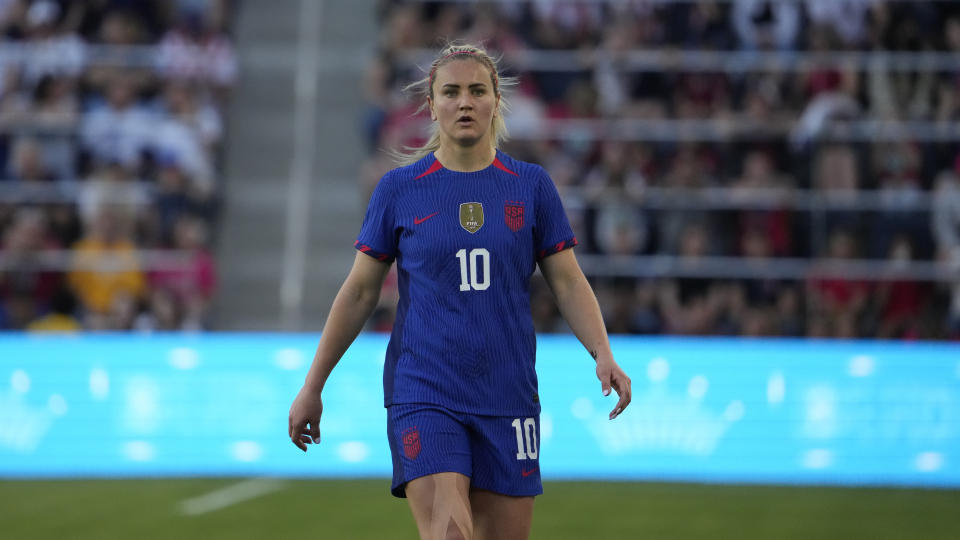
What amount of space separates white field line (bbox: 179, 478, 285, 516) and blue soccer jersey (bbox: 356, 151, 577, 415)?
486 centimetres

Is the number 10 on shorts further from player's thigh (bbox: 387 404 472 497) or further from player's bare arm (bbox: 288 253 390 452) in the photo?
player's bare arm (bbox: 288 253 390 452)

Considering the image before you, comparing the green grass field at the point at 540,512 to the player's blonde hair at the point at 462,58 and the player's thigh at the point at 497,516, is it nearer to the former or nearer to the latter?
the player's thigh at the point at 497,516

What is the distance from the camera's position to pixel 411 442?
3.94 metres

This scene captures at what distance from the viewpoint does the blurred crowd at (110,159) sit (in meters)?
12.6

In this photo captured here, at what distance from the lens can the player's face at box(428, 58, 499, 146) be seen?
4008 mm

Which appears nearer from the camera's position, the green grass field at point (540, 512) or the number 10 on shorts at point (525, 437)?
the number 10 on shorts at point (525, 437)

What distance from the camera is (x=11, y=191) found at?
13.1 meters

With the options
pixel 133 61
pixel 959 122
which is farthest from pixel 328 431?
pixel 959 122

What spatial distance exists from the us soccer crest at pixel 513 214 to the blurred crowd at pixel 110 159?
9004 mm

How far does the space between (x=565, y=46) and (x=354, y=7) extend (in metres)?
3.46

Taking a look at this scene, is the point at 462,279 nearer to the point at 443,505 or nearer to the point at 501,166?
the point at 501,166

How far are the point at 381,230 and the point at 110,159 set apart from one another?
10226 mm

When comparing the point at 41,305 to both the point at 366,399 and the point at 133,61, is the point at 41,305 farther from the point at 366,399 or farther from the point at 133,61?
the point at 366,399

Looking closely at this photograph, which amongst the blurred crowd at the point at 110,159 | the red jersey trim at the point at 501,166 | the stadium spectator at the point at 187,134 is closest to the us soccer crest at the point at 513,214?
the red jersey trim at the point at 501,166
